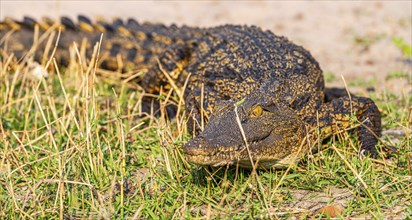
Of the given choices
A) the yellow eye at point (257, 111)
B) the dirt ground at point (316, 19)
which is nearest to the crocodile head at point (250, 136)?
the yellow eye at point (257, 111)

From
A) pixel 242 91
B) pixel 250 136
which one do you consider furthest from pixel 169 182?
pixel 242 91

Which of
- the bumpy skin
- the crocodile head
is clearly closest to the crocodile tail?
the bumpy skin

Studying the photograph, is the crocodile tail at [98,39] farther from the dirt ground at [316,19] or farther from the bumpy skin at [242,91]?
the dirt ground at [316,19]

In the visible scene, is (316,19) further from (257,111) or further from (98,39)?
(257,111)

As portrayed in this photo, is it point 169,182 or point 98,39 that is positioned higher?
point 98,39

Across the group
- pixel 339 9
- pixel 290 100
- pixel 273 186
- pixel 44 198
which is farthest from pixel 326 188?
pixel 339 9

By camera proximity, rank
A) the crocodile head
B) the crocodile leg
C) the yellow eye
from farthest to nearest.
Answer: the crocodile leg < the yellow eye < the crocodile head

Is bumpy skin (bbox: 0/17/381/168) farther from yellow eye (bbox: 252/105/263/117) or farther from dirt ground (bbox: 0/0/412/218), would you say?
dirt ground (bbox: 0/0/412/218)

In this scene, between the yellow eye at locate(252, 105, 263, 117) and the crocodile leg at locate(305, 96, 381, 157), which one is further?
the crocodile leg at locate(305, 96, 381, 157)
